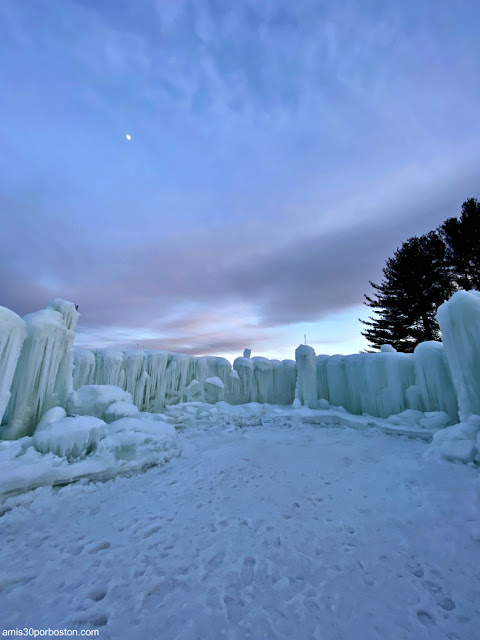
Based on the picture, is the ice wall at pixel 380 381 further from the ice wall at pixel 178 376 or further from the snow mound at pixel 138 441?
the snow mound at pixel 138 441

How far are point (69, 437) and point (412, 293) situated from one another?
2435 centimetres

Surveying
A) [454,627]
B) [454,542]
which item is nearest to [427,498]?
[454,542]

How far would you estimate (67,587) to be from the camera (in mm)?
2201

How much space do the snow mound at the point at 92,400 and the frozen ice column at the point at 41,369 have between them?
25 centimetres

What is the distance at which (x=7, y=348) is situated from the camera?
4625mm

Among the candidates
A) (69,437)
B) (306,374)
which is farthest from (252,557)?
(306,374)

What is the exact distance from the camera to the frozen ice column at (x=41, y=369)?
5344 mm

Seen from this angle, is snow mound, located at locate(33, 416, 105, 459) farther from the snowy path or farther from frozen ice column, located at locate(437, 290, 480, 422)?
frozen ice column, located at locate(437, 290, 480, 422)

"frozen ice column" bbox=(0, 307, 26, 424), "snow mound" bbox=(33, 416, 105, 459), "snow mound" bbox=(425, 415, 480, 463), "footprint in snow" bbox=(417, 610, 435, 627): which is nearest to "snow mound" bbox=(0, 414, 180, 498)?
"snow mound" bbox=(33, 416, 105, 459)

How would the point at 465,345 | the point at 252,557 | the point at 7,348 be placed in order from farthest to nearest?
the point at 465,345 → the point at 7,348 → the point at 252,557

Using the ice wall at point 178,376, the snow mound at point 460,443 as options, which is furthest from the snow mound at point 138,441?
the ice wall at point 178,376

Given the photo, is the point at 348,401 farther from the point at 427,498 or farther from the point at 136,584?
the point at 136,584

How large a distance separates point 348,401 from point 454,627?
1272 cm

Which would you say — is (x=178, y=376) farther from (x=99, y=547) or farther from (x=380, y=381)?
(x=99, y=547)
